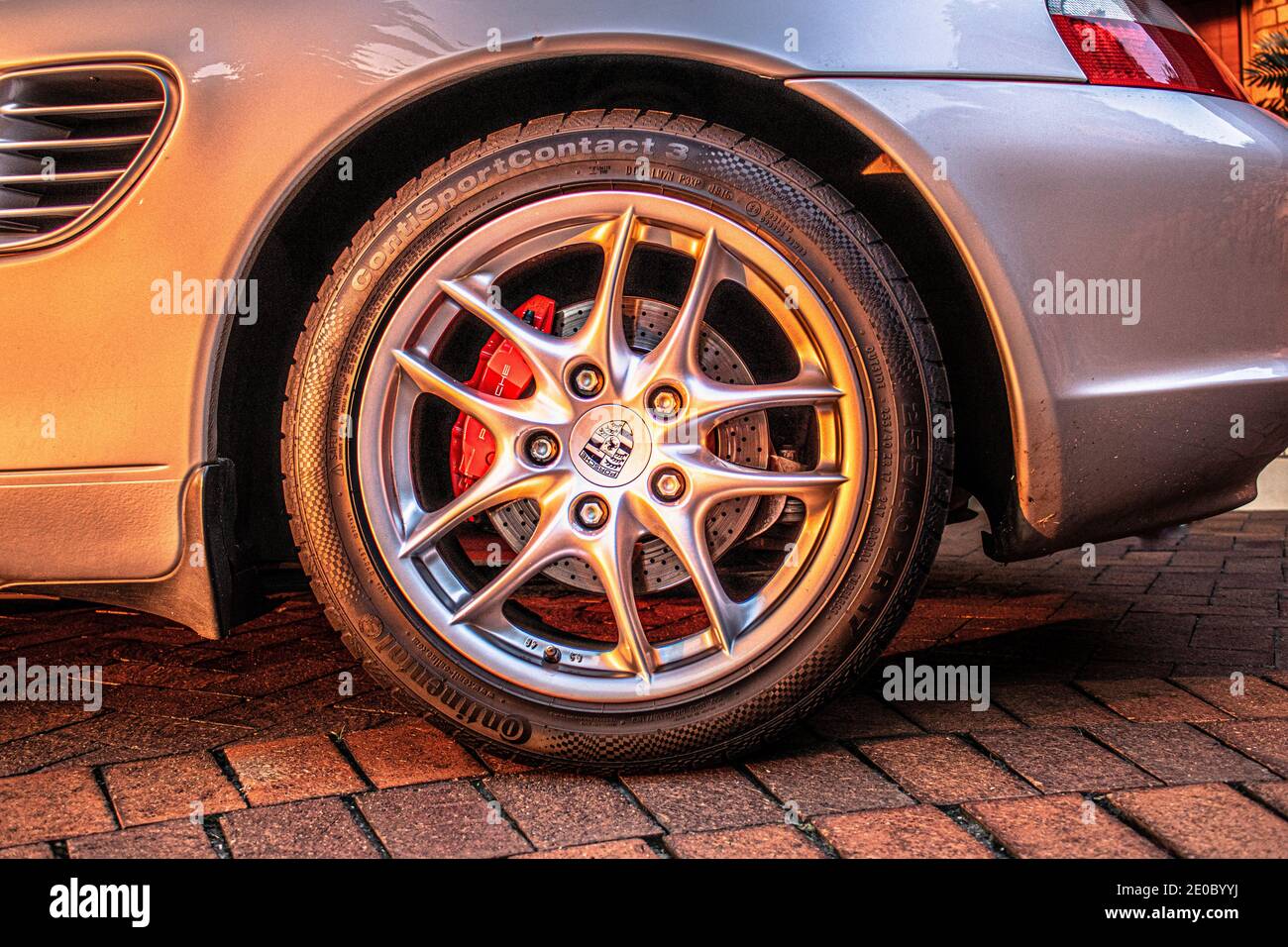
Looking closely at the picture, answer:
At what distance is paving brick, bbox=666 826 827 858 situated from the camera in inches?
54.5

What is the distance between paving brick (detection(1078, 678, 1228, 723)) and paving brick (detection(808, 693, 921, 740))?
36 centimetres

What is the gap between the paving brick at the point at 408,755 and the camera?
165cm

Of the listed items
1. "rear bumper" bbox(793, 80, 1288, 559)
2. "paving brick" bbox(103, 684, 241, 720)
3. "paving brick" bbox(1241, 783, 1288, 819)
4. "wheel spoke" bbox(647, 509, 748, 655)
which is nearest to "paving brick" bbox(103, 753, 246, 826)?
"paving brick" bbox(103, 684, 241, 720)

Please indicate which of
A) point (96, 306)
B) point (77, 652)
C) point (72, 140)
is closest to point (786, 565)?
point (96, 306)

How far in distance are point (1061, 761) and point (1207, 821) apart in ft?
0.80

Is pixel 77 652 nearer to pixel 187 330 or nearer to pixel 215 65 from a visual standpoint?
pixel 187 330

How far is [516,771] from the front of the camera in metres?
1.67

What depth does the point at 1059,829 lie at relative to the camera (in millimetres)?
1438

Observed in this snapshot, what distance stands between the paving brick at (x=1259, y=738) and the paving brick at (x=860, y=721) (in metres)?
0.45

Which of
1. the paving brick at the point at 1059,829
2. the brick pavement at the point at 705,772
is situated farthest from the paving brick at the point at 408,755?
the paving brick at the point at 1059,829

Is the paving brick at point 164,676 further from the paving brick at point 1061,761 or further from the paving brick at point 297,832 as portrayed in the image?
the paving brick at point 1061,761

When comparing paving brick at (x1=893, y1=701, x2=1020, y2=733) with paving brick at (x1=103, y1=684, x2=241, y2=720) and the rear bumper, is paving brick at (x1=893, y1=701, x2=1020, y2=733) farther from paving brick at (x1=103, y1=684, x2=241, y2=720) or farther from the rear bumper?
paving brick at (x1=103, y1=684, x2=241, y2=720)

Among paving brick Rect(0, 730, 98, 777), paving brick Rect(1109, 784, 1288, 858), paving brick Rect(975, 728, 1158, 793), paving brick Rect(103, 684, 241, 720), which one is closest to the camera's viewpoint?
paving brick Rect(1109, 784, 1288, 858)

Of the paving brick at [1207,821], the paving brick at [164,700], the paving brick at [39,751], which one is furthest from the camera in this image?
the paving brick at [164,700]
